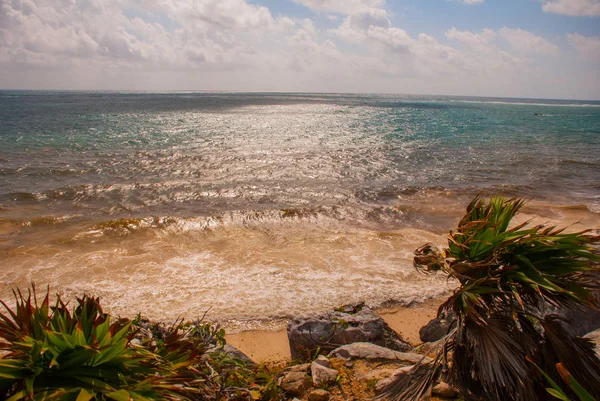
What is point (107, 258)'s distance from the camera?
9.47 metres

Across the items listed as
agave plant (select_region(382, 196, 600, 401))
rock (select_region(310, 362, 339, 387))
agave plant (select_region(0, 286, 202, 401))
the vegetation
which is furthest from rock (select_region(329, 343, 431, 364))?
agave plant (select_region(0, 286, 202, 401))

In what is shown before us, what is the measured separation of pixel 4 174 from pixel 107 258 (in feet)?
40.0

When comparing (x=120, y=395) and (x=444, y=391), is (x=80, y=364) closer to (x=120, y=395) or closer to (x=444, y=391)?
(x=120, y=395)

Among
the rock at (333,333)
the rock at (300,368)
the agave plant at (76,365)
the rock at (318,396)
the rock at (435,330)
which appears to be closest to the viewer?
the agave plant at (76,365)

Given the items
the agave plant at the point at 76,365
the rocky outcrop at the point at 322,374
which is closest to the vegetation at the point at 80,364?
the agave plant at the point at 76,365

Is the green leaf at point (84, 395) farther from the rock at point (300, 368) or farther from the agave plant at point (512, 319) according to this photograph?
the rock at point (300, 368)

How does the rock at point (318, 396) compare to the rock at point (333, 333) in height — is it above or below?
above

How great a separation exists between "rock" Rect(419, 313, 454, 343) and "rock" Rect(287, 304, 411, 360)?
0.52 m

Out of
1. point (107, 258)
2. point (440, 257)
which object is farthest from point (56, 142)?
point (440, 257)

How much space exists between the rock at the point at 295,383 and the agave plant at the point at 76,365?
59.4 inches

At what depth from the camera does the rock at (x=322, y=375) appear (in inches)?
171

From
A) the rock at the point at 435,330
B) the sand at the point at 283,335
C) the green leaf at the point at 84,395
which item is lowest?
the sand at the point at 283,335

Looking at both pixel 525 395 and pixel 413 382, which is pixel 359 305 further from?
pixel 525 395

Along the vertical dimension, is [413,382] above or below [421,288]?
above
